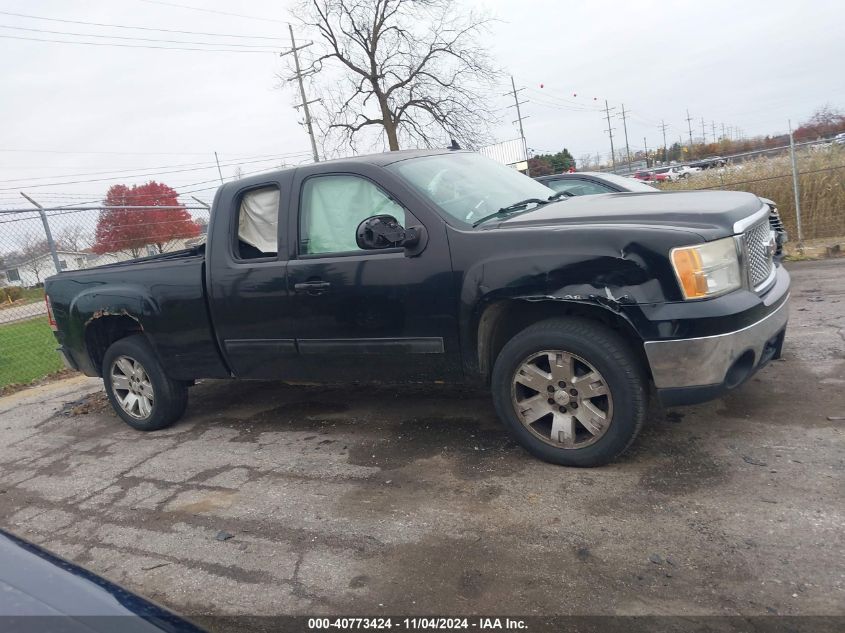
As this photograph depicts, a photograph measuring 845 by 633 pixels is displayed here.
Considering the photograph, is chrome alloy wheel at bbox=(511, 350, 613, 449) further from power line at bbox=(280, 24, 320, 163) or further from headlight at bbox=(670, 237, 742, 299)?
power line at bbox=(280, 24, 320, 163)

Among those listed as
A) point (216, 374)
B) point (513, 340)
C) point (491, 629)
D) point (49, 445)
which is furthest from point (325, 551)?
point (49, 445)

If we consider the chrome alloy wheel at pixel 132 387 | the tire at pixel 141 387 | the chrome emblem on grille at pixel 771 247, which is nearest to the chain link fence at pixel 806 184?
the chrome emblem on grille at pixel 771 247

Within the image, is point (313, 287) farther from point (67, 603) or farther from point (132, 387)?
point (67, 603)

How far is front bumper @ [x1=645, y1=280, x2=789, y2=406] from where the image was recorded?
3.34 meters

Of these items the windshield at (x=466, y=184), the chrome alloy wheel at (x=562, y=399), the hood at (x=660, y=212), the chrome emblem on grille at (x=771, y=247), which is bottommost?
the chrome alloy wheel at (x=562, y=399)

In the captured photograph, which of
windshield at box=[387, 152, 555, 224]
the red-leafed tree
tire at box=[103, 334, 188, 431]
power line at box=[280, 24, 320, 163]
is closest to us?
windshield at box=[387, 152, 555, 224]

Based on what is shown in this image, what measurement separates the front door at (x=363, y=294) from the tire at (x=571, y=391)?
0.46 m

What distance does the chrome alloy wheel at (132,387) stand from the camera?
5.59 metres

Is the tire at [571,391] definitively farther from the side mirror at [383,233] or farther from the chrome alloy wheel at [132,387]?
the chrome alloy wheel at [132,387]

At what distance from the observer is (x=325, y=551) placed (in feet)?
10.7

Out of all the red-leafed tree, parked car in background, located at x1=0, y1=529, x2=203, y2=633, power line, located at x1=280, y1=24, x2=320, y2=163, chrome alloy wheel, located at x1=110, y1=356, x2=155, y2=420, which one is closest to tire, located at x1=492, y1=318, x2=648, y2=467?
parked car in background, located at x1=0, y1=529, x2=203, y2=633

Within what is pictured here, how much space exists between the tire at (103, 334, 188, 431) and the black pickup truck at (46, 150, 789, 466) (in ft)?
0.08

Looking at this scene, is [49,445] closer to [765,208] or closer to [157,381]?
[157,381]

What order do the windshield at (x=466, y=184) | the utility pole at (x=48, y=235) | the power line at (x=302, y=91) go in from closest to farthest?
the windshield at (x=466, y=184)
the utility pole at (x=48, y=235)
the power line at (x=302, y=91)
